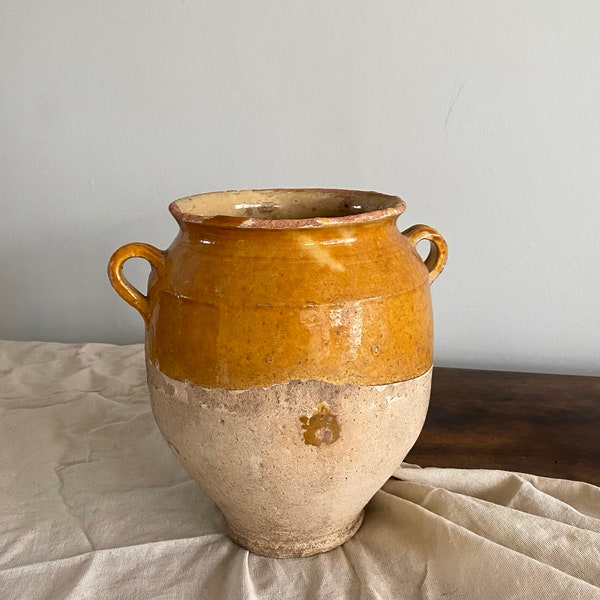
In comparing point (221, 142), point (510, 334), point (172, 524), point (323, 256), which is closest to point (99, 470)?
point (172, 524)

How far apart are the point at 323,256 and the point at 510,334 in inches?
29.0

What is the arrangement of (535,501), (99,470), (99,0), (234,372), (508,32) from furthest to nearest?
(99,0), (508,32), (99,470), (535,501), (234,372)

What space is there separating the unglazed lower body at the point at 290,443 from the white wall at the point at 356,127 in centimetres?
57

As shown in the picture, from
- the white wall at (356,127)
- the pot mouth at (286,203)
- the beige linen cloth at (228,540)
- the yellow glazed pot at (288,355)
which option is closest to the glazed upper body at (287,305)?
the yellow glazed pot at (288,355)

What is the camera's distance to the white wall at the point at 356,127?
3.92 ft

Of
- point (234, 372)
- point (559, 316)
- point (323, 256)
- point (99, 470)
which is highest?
point (323, 256)

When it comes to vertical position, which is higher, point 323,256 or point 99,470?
point 323,256

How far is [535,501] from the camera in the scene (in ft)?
2.90

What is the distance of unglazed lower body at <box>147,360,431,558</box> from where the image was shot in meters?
0.72

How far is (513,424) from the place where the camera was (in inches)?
43.2

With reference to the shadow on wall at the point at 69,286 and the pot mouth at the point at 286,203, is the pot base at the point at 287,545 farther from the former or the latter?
the shadow on wall at the point at 69,286

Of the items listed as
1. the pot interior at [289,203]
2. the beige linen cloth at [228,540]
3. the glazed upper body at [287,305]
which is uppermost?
the pot interior at [289,203]

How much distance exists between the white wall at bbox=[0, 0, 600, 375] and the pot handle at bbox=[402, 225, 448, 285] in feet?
1.41

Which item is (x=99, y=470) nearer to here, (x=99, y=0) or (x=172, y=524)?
(x=172, y=524)
